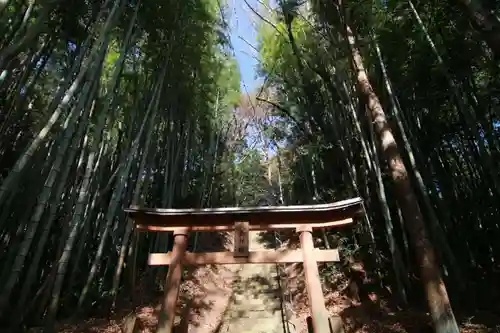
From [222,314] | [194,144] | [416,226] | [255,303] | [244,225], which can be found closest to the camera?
[416,226]

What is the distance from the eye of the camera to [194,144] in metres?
7.91

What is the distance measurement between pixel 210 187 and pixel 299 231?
511 centimetres

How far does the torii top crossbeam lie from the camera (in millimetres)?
3627

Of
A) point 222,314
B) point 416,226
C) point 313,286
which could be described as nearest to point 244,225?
point 313,286

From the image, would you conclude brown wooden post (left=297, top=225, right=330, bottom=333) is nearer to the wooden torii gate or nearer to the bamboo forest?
the wooden torii gate

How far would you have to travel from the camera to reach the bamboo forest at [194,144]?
147 inches

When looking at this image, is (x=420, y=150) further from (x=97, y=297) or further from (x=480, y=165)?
(x=97, y=297)

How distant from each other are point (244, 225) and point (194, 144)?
4.53 metres

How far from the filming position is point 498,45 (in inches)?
98.6

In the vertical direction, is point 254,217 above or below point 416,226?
above

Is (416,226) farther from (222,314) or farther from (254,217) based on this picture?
(222,314)

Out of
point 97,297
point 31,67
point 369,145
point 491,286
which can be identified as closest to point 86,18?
point 31,67

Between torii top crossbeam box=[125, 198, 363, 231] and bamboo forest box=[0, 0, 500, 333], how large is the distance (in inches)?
16.7

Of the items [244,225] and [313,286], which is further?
[244,225]
